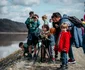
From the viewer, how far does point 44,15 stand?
13.8 m

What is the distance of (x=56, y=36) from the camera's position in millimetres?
11258

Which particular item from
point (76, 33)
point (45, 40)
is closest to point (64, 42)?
point (76, 33)

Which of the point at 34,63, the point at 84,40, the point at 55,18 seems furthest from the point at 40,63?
the point at 84,40

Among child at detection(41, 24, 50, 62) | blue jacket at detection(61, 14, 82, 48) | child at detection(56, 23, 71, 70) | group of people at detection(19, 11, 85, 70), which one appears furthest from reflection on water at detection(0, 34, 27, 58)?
child at detection(56, 23, 71, 70)

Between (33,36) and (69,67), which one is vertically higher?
(33,36)

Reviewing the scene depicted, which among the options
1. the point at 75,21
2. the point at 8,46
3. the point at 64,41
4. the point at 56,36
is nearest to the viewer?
the point at 64,41

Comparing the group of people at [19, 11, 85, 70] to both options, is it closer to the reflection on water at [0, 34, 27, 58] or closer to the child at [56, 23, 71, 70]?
the child at [56, 23, 71, 70]

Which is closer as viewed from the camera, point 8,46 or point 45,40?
point 45,40

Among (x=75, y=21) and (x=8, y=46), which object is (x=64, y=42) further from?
(x=8, y=46)

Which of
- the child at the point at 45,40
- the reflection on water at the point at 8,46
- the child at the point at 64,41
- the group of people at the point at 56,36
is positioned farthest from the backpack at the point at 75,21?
the reflection on water at the point at 8,46

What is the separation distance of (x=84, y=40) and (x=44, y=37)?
14.4 feet

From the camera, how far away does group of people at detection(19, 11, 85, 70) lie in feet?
→ 33.5

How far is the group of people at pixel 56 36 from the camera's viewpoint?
10219 mm

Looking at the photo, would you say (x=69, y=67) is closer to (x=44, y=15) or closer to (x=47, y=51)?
(x=47, y=51)
